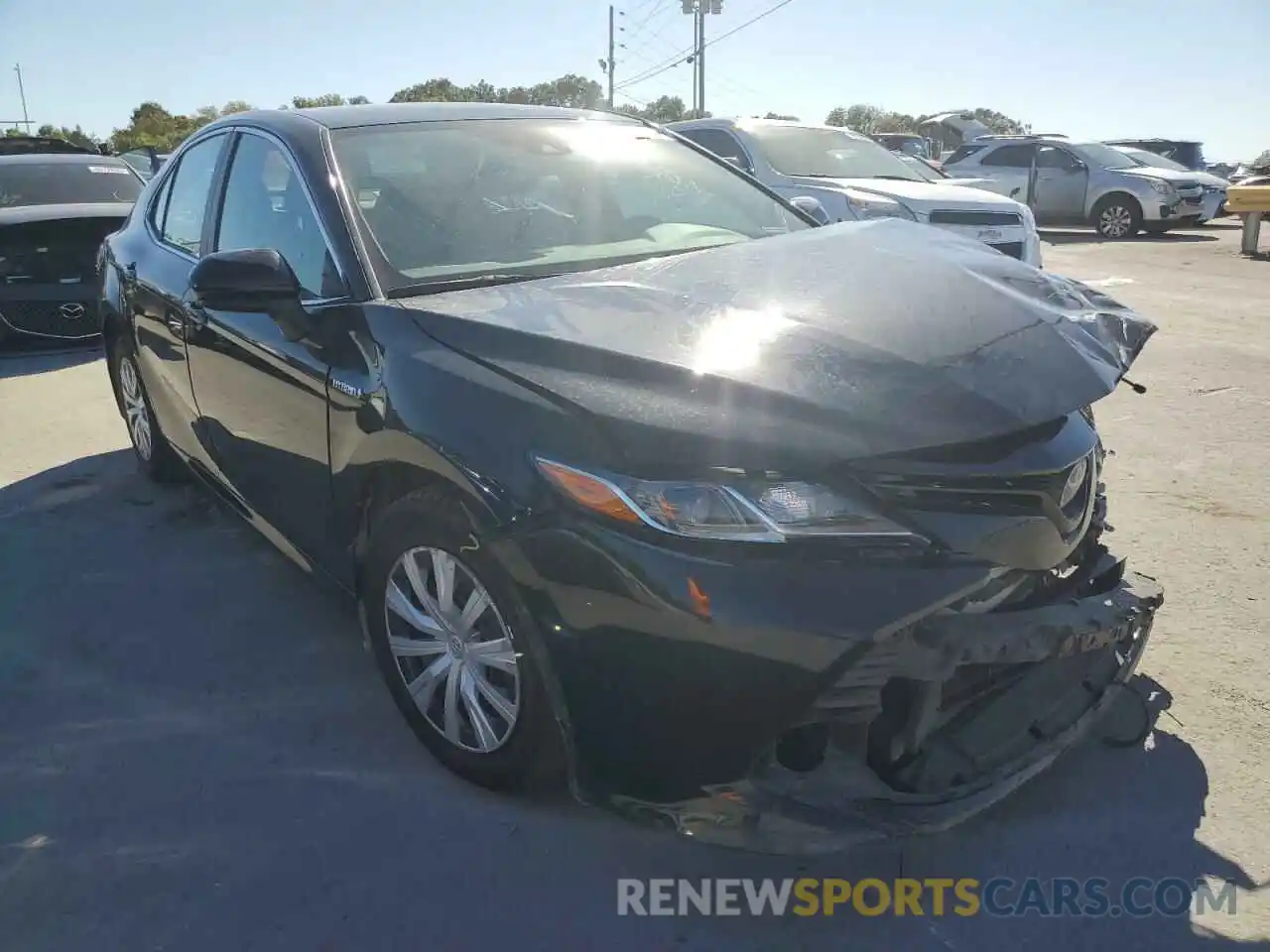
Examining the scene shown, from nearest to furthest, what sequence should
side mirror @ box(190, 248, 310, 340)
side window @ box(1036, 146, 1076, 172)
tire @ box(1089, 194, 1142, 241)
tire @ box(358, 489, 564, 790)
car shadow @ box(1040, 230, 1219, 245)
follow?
tire @ box(358, 489, 564, 790) < side mirror @ box(190, 248, 310, 340) < car shadow @ box(1040, 230, 1219, 245) < tire @ box(1089, 194, 1142, 241) < side window @ box(1036, 146, 1076, 172)

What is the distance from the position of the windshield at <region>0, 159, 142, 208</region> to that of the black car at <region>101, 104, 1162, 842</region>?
6903 mm

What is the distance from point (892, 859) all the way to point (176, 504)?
3725 mm

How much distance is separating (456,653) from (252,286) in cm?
113

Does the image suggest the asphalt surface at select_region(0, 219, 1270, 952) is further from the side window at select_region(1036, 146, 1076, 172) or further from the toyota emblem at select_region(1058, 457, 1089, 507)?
the side window at select_region(1036, 146, 1076, 172)

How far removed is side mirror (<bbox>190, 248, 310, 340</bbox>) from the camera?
276 centimetres

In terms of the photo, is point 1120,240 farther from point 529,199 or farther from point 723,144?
point 529,199

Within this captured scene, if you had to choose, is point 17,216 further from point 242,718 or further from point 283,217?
point 242,718

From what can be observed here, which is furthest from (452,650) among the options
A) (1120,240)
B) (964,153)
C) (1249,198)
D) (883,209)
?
(964,153)

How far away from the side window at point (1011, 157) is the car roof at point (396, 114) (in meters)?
14.4

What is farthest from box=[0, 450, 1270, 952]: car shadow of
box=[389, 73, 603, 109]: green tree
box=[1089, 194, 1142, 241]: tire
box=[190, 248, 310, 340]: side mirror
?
box=[389, 73, 603, 109]: green tree

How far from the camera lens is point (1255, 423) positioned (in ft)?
17.7

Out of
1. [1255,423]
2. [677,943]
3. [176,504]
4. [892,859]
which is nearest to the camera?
[677,943]

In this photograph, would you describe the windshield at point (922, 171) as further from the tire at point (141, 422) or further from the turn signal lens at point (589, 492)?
the turn signal lens at point (589, 492)

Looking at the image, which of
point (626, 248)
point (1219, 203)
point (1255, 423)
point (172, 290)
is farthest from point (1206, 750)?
point (1219, 203)
